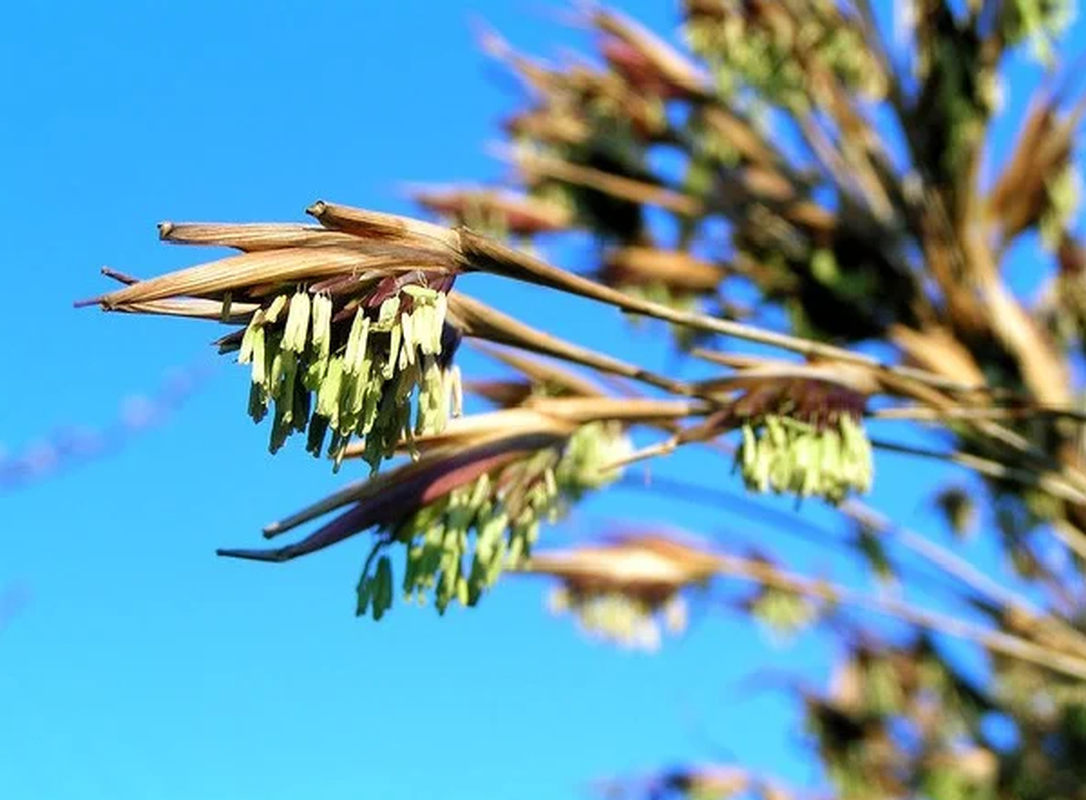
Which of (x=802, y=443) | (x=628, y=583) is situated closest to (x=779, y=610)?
(x=628, y=583)

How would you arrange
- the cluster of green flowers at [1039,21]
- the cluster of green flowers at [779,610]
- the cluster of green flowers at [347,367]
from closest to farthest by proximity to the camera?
the cluster of green flowers at [347,367]
the cluster of green flowers at [1039,21]
the cluster of green flowers at [779,610]

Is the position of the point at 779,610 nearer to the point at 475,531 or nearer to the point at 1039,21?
the point at 1039,21

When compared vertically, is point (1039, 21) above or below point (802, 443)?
above

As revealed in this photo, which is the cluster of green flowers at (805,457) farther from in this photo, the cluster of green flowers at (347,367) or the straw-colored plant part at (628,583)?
the straw-colored plant part at (628,583)

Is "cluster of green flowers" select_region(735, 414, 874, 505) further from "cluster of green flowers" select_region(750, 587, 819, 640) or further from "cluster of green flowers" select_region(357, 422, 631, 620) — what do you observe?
"cluster of green flowers" select_region(750, 587, 819, 640)

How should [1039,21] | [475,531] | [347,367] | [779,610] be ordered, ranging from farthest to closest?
1. [779,610]
2. [1039,21]
3. [475,531]
4. [347,367]

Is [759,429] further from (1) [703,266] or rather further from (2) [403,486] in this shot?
(1) [703,266]

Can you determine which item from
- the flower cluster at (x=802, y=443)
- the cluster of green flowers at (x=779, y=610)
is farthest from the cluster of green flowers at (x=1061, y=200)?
the flower cluster at (x=802, y=443)

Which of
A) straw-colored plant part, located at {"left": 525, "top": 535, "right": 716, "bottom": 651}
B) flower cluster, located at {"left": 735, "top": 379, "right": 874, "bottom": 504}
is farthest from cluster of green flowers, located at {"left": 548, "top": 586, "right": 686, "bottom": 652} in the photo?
flower cluster, located at {"left": 735, "top": 379, "right": 874, "bottom": 504}
